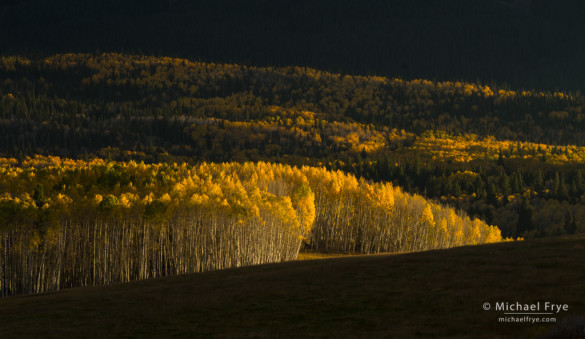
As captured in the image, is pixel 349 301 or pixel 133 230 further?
pixel 133 230

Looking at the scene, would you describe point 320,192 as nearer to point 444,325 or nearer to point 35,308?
point 35,308

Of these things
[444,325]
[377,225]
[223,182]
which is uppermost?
[444,325]

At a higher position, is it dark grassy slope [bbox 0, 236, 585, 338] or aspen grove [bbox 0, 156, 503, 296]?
dark grassy slope [bbox 0, 236, 585, 338]

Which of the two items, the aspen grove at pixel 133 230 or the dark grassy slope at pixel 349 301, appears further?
the aspen grove at pixel 133 230

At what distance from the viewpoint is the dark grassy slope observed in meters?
42.7

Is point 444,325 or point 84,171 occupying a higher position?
point 444,325

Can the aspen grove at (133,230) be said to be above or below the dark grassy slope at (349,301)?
below

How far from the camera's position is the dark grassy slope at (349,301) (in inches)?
1681

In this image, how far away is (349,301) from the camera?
5072 cm

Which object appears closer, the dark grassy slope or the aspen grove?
the dark grassy slope

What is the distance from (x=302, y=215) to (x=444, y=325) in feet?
382

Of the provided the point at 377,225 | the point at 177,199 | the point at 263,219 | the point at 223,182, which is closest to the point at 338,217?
the point at 377,225

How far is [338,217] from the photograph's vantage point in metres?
176

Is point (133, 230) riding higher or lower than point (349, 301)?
lower
